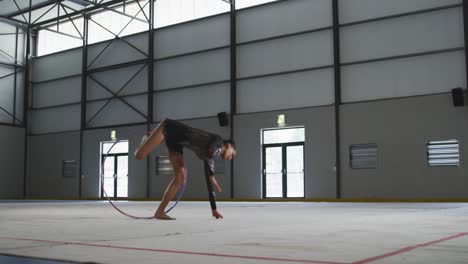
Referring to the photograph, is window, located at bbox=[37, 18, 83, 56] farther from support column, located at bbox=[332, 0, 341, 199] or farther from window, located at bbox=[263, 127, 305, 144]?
support column, located at bbox=[332, 0, 341, 199]

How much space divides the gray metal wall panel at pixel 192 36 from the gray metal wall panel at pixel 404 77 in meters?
6.54

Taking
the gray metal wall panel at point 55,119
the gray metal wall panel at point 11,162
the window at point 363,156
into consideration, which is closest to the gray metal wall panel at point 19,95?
the gray metal wall panel at point 55,119

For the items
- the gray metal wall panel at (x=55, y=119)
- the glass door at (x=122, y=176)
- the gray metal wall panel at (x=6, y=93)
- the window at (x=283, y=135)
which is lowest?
the glass door at (x=122, y=176)

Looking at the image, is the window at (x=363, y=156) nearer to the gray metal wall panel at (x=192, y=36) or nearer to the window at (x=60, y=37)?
the gray metal wall panel at (x=192, y=36)

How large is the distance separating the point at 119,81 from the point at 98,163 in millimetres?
4719

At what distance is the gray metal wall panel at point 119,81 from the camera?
90.7ft

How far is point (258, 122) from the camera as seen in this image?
2362cm

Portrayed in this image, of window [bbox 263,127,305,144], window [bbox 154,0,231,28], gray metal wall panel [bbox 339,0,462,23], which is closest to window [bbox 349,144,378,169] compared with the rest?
window [bbox 263,127,305,144]

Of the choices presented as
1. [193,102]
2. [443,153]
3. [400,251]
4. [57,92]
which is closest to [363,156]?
[443,153]

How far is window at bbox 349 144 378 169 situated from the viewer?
813 inches

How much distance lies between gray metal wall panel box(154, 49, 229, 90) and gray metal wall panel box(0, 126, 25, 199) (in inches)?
418

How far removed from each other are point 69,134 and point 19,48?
6.57m

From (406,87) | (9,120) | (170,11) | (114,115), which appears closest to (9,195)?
(9,120)

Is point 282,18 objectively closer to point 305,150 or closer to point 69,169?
point 305,150
